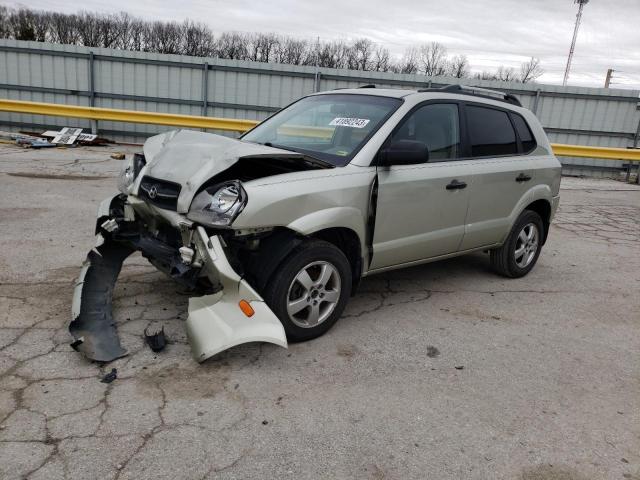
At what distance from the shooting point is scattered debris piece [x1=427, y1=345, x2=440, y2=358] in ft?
12.0

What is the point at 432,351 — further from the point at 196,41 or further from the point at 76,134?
the point at 196,41

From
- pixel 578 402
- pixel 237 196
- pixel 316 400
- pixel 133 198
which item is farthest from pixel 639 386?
pixel 133 198

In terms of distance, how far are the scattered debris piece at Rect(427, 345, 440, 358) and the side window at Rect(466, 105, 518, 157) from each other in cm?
183

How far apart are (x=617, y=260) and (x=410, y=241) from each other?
12.1ft

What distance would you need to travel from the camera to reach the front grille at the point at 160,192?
132 inches

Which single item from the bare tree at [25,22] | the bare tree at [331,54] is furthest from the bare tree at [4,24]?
the bare tree at [331,54]

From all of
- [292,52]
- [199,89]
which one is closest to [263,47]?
[292,52]

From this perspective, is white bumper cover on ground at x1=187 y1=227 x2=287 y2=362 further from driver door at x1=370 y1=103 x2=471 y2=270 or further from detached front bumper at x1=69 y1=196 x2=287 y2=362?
driver door at x1=370 y1=103 x2=471 y2=270

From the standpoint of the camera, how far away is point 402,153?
148 inches

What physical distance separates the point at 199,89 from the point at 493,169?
12645 millimetres

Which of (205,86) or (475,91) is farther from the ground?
(475,91)

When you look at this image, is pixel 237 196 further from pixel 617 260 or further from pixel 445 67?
pixel 445 67

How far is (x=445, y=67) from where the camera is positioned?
169ft

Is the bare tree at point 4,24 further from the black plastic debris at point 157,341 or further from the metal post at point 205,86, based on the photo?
the black plastic debris at point 157,341
